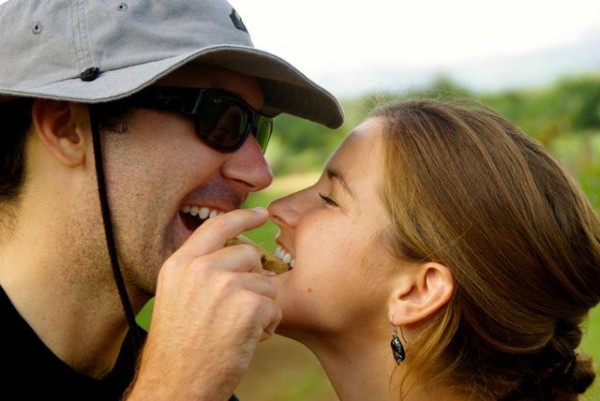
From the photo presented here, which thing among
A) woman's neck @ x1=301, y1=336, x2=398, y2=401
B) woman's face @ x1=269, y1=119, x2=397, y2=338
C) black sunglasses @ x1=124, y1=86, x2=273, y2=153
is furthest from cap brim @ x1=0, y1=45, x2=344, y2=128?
woman's neck @ x1=301, y1=336, x2=398, y2=401

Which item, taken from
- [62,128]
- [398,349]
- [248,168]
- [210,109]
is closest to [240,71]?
[210,109]

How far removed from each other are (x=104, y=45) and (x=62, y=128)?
1.35ft

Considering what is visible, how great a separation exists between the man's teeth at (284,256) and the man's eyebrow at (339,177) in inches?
15.2

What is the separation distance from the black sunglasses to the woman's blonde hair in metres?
0.65

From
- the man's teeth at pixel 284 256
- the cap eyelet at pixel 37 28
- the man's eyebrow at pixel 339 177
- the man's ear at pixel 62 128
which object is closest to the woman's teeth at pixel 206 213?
the man's teeth at pixel 284 256

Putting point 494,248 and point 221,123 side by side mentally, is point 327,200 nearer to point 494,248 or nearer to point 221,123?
point 221,123

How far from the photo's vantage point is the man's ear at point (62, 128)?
124 inches

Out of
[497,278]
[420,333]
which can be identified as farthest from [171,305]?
[497,278]

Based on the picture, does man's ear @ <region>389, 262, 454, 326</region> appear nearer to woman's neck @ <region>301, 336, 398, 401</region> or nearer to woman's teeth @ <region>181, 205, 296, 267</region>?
woman's neck @ <region>301, 336, 398, 401</region>

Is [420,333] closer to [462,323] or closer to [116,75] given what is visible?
[462,323]

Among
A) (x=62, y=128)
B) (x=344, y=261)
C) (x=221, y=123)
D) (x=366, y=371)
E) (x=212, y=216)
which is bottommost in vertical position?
(x=366, y=371)

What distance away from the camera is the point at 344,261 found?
3137 mm

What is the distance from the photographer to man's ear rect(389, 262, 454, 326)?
118 inches

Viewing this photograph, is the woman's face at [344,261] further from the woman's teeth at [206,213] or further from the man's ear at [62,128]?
the man's ear at [62,128]
